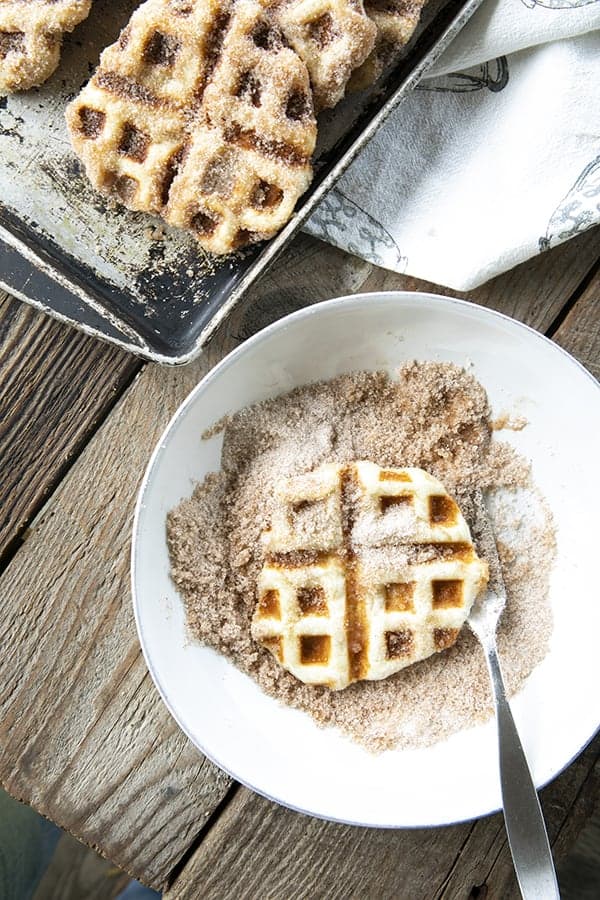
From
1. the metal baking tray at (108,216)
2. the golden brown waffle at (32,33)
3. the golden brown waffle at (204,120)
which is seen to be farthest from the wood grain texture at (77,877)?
the golden brown waffle at (32,33)

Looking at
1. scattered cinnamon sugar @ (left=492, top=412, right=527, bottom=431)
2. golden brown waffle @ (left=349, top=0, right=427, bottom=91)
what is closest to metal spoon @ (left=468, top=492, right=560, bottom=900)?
scattered cinnamon sugar @ (left=492, top=412, right=527, bottom=431)

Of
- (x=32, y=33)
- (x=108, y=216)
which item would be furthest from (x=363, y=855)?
(x=32, y=33)

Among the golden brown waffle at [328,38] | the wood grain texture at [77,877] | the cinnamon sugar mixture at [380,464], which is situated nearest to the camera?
the golden brown waffle at [328,38]

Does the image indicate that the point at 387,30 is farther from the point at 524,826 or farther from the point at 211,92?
the point at 524,826

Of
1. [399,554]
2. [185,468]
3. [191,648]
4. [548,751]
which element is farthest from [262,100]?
[548,751]

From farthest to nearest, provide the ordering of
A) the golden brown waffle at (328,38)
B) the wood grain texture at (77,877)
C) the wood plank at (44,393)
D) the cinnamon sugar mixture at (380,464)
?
the wood grain texture at (77,877) < the wood plank at (44,393) < the cinnamon sugar mixture at (380,464) < the golden brown waffle at (328,38)

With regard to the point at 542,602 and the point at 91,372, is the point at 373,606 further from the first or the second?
the point at 91,372

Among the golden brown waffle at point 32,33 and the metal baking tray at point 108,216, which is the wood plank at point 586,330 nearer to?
the metal baking tray at point 108,216

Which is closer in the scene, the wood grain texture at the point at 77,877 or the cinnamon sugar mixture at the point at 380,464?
the cinnamon sugar mixture at the point at 380,464
